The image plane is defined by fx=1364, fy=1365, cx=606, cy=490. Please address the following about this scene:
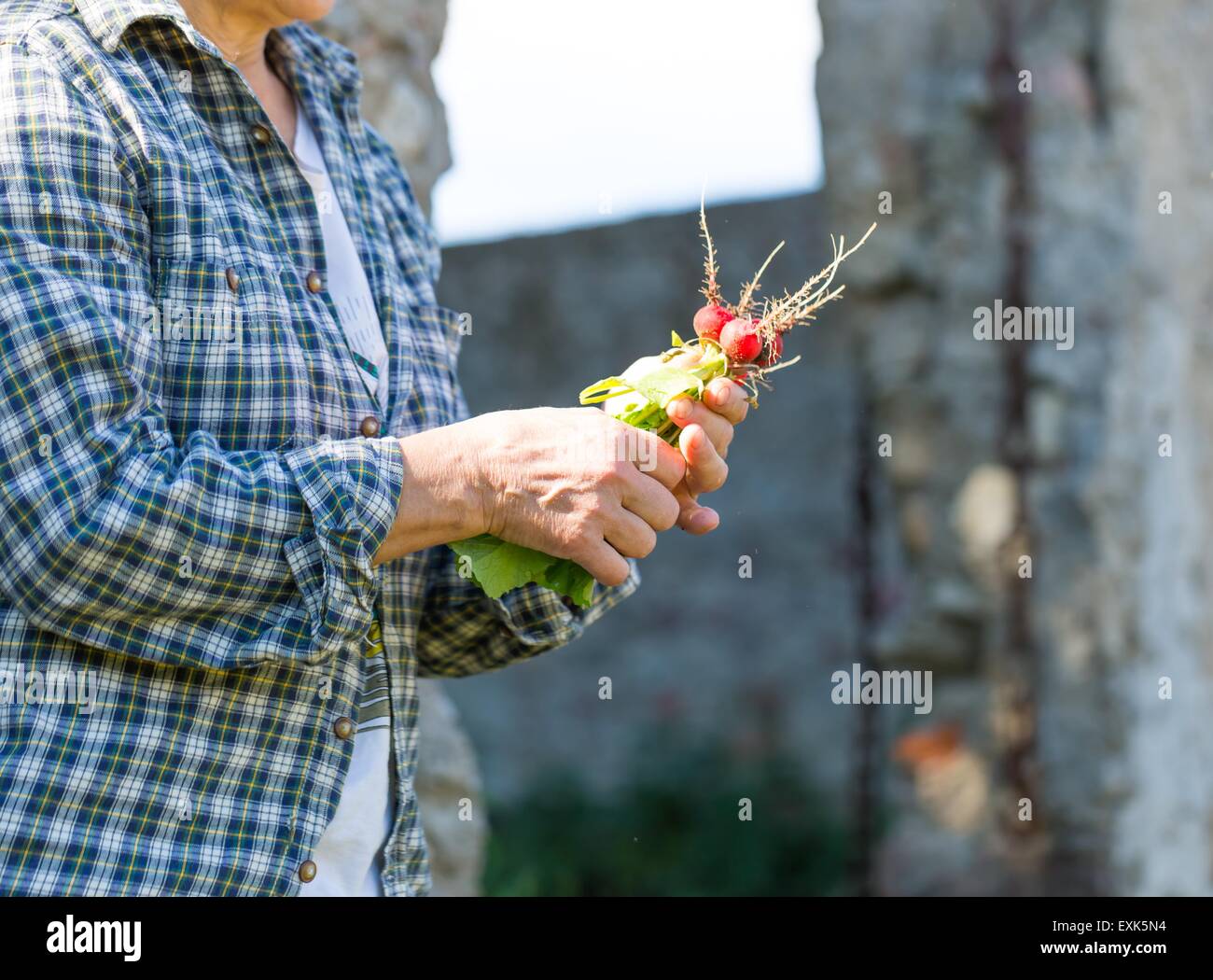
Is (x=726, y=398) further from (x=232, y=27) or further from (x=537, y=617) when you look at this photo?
(x=232, y=27)

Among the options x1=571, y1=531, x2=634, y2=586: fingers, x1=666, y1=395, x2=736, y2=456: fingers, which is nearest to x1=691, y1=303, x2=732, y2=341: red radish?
x1=666, y1=395, x2=736, y2=456: fingers

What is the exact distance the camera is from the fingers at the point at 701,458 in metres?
1.69

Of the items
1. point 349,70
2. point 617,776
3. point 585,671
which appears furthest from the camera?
Answer: point 585,671

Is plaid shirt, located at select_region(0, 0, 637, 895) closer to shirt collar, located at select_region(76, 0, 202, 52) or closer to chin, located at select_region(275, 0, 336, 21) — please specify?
shirt collar, located at select_region(76, 0, 202, 52)

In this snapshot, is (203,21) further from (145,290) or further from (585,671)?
(585,671)

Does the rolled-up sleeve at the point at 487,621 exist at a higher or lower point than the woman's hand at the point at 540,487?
lower

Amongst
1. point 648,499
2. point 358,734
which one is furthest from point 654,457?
point 358,734

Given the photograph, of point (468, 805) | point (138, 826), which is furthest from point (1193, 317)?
point (138, 826)

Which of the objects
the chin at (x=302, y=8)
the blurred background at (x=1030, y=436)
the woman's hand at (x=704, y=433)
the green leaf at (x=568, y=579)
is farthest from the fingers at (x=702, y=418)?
the blurred background at (x=1030, y=436)

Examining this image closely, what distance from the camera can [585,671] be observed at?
7195mm

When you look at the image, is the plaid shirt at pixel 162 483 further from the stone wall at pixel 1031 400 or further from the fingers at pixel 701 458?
the stone wall at pixel 1031 400

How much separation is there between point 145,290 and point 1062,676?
3.38 meters

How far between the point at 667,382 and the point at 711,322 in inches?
4.7

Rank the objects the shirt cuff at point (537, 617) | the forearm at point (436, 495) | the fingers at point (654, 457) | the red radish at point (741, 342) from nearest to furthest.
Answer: the forearm at point (436, 495), the fingers at point (654, 457), the red radish at point (741, 342), the shirt cuff at point (537, 617)
